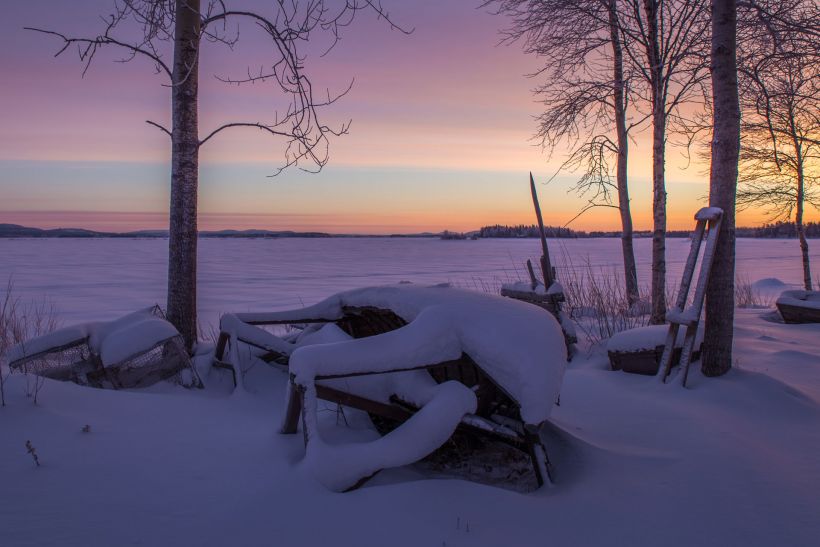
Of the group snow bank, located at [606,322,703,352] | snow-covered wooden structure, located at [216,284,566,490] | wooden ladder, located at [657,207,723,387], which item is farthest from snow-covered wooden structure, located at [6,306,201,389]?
wooden ladder, located at [657,207,723,387]

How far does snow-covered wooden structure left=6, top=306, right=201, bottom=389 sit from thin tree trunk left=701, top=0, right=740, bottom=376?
15.5ft

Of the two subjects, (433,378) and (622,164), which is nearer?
(433,378)

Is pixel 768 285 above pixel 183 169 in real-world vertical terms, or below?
below

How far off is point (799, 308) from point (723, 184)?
14.3 feet

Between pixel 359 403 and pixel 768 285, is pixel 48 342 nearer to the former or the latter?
pixel 359 403

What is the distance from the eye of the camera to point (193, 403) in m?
4.14

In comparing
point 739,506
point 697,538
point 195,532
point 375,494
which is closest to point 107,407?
point 195,532

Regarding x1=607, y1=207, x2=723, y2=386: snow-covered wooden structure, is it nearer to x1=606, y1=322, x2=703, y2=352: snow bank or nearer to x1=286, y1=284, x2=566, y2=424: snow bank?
x1=606, y1=322, x2=703, y2=352: snow bank

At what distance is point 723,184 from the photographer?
17.0 ft

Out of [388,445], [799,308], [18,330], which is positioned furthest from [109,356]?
[799,308]

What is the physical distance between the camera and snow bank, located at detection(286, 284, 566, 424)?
282 centimetres

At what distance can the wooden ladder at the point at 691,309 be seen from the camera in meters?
4.82

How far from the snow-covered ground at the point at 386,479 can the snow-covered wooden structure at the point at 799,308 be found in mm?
4214

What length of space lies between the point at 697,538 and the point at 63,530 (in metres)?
2.80
